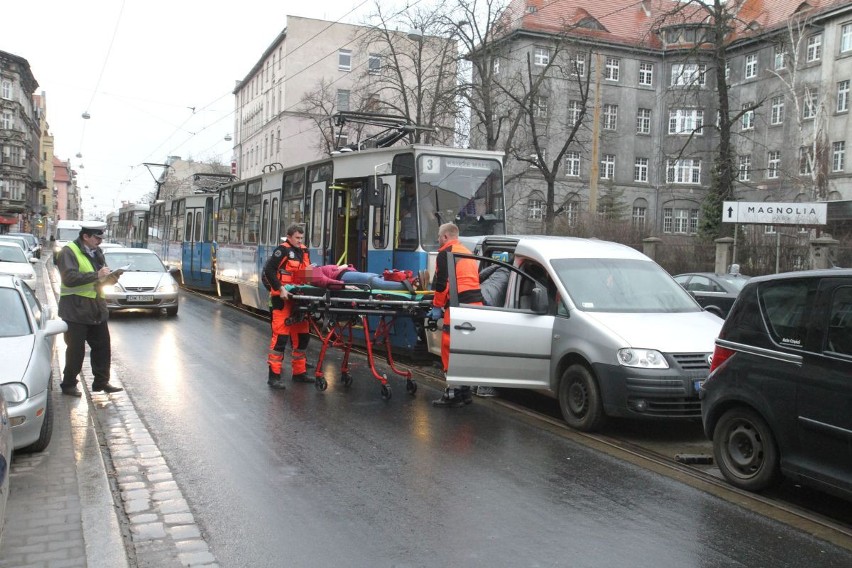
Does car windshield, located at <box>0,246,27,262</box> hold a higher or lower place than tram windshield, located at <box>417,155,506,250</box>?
lower

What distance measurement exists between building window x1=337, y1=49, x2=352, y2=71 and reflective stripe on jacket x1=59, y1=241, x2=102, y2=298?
59621 mm

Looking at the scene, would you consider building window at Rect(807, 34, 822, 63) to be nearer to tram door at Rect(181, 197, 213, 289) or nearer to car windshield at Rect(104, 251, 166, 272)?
tram door at Rect(181, 197, 213, 289)

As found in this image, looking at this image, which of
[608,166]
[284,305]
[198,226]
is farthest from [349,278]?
[608,166]

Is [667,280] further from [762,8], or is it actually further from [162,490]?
[762,8]

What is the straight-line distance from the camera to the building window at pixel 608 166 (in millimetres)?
57178

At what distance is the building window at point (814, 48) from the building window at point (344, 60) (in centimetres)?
3472

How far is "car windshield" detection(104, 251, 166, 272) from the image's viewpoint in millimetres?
18266

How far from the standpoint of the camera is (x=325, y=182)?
1507 centimetres

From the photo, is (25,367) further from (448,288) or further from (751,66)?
(751,66)

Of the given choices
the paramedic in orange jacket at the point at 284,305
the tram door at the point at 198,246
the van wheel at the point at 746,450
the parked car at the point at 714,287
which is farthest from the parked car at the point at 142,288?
the van wheel at the point at 746,450

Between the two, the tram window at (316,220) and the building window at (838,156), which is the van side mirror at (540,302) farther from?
the building window at (838,156)

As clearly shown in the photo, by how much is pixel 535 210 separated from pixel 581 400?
148 ft

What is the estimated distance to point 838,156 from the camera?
144 feet

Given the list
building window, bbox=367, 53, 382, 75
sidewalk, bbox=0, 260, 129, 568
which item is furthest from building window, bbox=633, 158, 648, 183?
sidewalk, bbox=0, 260, 129, 568
